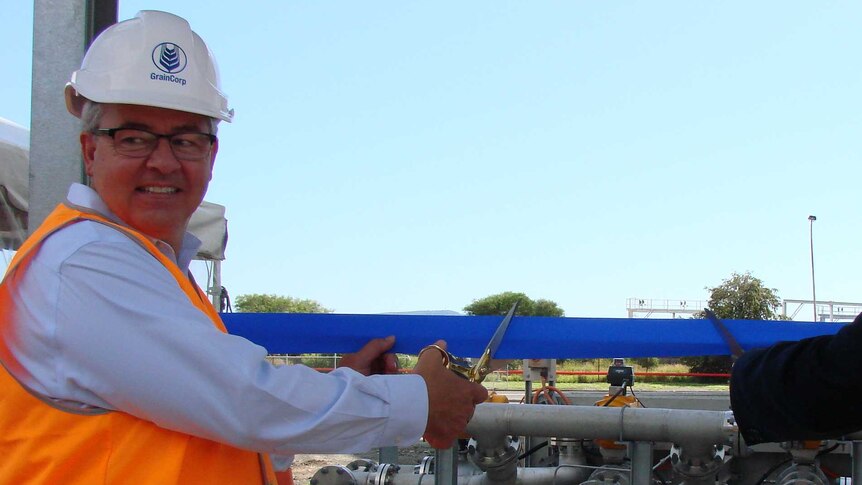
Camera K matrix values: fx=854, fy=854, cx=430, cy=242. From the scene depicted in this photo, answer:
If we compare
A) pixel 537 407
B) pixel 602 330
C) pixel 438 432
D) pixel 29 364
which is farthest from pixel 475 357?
pixel 29 364

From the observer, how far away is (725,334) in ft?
8.75

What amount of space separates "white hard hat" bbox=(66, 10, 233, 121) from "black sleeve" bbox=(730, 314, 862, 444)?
122 centimetres

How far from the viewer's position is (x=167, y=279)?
1.51 metres

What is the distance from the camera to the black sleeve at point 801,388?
142 cm

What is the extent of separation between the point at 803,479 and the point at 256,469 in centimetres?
265

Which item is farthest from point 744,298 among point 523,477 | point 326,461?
Answer: point 523,477

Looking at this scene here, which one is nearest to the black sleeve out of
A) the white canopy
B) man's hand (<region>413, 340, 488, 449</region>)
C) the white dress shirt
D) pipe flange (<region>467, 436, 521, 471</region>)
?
man's hand (<region>413, 340, 488, 449</region>)

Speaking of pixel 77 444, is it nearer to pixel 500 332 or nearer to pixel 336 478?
pixel 500 332

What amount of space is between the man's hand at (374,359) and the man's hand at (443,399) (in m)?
0.65

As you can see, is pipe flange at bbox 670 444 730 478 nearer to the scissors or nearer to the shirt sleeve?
the scissors

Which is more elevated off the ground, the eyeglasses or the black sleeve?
the eyeglasses

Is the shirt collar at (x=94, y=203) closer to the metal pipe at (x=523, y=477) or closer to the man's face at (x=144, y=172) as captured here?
the man's face at (x=144, y=172)

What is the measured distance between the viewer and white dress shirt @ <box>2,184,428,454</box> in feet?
4.54

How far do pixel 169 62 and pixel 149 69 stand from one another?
0.05 m
